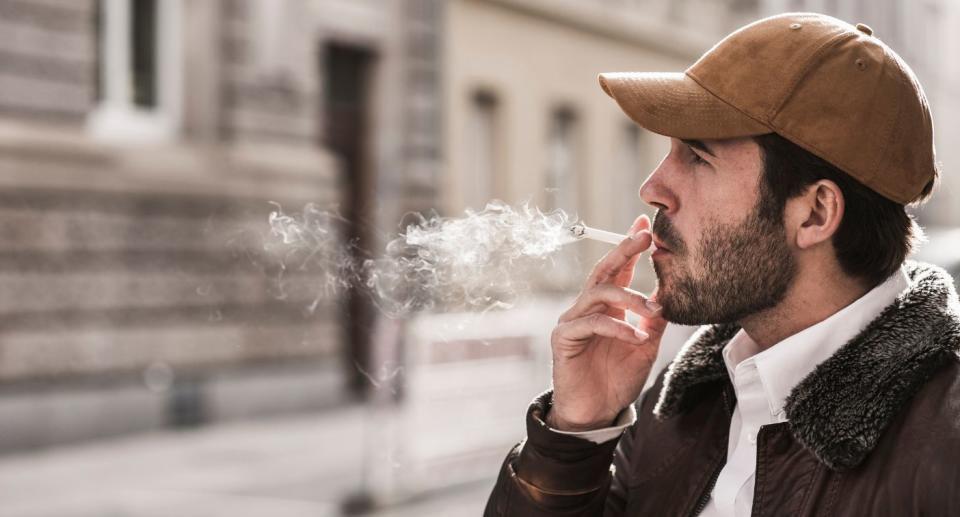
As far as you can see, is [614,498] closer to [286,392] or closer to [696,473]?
[696,473]

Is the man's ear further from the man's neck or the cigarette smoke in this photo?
the cigarette smoke

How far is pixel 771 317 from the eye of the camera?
6.89 feet

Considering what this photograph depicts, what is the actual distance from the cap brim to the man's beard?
148 millimetres

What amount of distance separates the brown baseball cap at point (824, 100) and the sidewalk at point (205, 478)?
243 inches

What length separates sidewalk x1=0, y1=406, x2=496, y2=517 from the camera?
8.12 meters

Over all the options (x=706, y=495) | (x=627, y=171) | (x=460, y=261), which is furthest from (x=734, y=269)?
(x=627, y=171)

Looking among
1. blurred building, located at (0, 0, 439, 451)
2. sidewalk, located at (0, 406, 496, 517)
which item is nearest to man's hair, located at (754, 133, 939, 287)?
sidewalk, located at (0, 406, 496, 517)

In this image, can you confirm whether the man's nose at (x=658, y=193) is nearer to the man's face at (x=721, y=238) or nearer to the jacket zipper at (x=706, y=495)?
the man's face at (x=721, y=238)

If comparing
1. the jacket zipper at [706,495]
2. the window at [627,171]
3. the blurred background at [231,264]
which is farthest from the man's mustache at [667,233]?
the window at [627,171]

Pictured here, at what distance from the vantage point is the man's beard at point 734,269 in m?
2.04

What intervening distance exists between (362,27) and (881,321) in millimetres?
12540

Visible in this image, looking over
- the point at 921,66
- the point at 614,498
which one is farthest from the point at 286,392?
the point at 921,66

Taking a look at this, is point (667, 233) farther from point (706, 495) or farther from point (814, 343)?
point (706, 495)

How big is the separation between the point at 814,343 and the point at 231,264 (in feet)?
34.5
